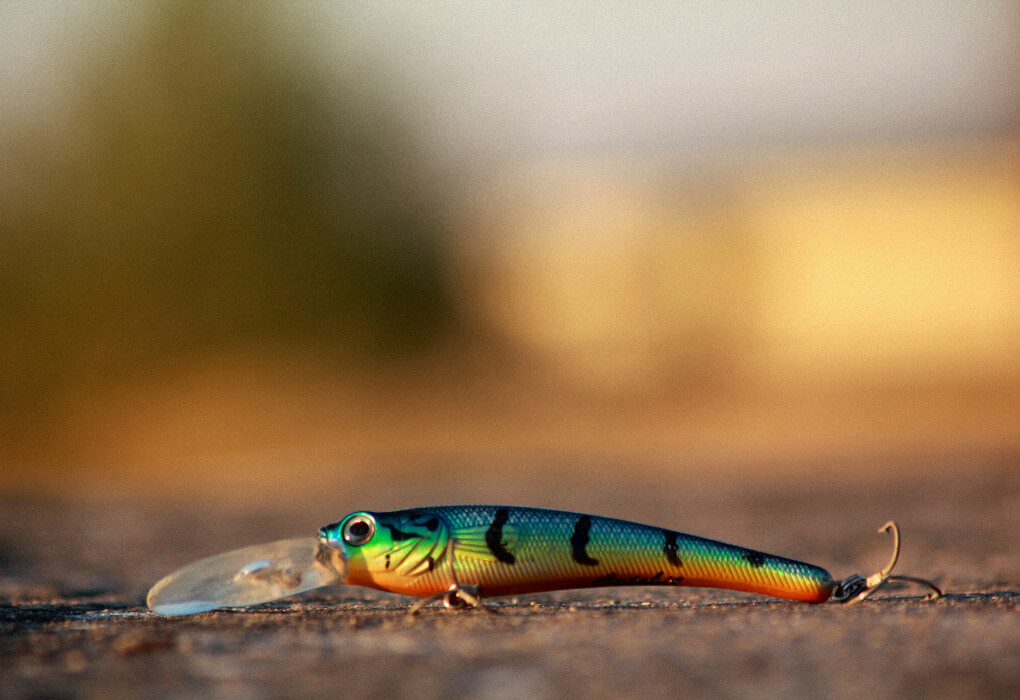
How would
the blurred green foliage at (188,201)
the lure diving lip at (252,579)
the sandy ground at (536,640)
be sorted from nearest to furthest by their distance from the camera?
1. the sandy ground at (536,640)
2. the lure diving lip at (252,579)
3. the blurred green foliage at (188,201)

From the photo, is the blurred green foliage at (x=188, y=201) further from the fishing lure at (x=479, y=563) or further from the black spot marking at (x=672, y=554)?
the black spot marking at (x=672, y=554)

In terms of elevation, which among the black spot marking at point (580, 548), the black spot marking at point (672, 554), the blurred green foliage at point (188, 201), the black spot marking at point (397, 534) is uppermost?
the blurred green foliage at point (188, 201)

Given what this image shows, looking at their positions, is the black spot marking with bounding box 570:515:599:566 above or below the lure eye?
below

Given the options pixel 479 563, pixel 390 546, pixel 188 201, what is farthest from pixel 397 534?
pixel 188 201

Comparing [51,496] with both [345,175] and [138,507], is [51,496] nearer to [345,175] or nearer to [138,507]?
[138,507]

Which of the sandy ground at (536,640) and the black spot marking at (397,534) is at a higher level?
the black spot marking at (397,534)

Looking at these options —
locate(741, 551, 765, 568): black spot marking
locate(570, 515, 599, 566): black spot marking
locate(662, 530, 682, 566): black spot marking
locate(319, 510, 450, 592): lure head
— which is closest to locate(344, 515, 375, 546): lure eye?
locate(319, 510, 450, 592): lure head

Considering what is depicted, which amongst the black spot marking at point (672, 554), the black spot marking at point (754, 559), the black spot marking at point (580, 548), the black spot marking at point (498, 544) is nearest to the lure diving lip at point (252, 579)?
the black spot marking at point (498, 544)

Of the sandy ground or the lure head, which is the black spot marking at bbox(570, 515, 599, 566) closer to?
the sandy ground
